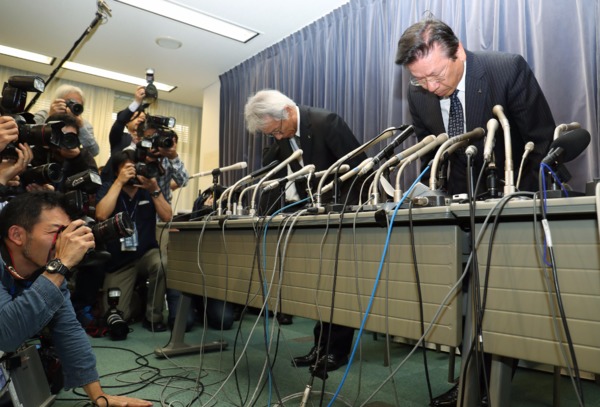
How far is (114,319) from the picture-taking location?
270 cm

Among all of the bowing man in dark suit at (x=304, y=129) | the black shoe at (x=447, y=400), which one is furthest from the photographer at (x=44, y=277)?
the bowing man in dark suit at (x=304, y=129)

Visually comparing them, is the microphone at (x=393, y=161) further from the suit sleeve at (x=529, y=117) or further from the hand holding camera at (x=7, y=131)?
the hand holding camera at (x=7, y=131)

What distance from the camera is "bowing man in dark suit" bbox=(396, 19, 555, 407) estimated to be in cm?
168

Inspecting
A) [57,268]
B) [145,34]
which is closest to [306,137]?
A: [57,268]

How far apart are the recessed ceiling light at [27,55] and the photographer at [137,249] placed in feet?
9.61

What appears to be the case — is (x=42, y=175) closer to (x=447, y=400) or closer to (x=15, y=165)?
(x=15, y=165)

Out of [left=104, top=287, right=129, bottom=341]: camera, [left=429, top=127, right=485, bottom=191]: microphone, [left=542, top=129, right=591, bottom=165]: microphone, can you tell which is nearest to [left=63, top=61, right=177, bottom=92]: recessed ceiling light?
[left=104, top=287, right=129, bottom=341]: camera

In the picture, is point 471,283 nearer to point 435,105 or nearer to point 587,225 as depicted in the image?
point 587,225

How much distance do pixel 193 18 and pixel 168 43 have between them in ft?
2.13

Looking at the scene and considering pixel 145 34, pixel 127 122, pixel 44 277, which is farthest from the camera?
pixel 145 34

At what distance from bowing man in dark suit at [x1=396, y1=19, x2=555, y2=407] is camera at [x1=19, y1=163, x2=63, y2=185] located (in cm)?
144

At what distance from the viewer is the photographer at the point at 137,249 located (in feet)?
9.78

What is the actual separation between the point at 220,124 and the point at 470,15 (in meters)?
3.25

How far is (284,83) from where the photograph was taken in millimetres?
4219
